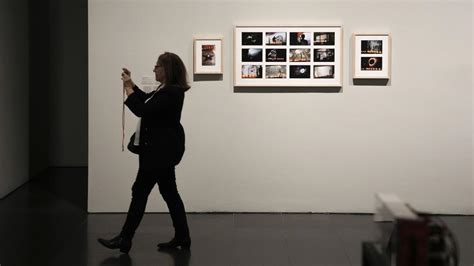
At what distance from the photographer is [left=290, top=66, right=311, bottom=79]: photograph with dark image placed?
623 cm

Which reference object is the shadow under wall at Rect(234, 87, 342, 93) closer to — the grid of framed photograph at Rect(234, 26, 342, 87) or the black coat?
the grid of framed photograph at Rect(234, 26, 342, 87)

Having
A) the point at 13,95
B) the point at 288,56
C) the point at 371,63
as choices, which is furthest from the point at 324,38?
the point at 13,95

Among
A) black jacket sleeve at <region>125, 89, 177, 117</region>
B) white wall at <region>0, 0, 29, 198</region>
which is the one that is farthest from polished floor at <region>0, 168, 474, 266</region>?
black jacket sleeve at <region>125, 89, 177, 117</region>

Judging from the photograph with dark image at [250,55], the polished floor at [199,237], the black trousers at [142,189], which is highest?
the photograph with dark image at [250,55]

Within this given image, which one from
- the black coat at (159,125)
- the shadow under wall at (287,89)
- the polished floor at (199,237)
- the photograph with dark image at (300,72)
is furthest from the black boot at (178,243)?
the photograph with dark image at (300,72)

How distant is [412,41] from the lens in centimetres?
623

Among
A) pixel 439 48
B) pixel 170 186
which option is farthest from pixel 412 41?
pixel 170 186

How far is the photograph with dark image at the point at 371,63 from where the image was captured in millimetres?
6191

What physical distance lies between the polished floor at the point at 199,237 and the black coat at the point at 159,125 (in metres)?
0.76

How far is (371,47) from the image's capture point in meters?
6.18

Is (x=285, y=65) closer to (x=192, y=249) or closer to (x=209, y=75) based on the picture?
(x=209, y=75)

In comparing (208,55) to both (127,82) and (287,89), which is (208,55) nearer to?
(287,89)

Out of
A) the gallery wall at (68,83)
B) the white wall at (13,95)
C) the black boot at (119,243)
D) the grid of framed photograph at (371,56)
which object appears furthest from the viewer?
the gallery wall at (68,83)

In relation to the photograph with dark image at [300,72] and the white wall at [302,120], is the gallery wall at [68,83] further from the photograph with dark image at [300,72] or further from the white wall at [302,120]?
the photograph with dark image at [300,72]
